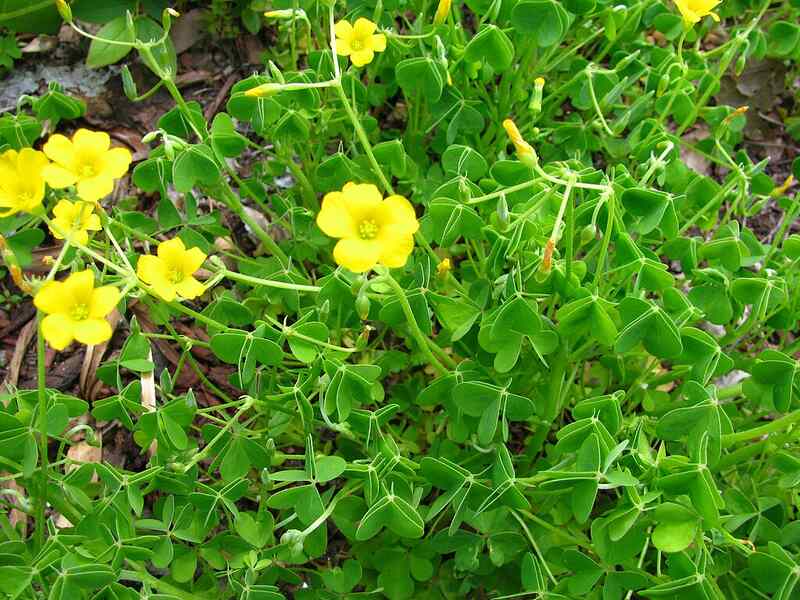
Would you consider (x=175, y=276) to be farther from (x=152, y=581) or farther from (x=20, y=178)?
(x=152, y=581)

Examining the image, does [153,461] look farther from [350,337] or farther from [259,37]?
[259,37]

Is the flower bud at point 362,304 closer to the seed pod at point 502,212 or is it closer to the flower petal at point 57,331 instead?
the seed pod at point 502,212

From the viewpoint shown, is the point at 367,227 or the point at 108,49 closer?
the point at 367,227

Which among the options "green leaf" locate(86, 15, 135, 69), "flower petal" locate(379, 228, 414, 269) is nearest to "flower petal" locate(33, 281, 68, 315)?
"flower petal" locate(379, 228, 414, 269)

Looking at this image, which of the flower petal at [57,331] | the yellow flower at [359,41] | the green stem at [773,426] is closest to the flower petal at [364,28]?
the yellow flower at [359,41]

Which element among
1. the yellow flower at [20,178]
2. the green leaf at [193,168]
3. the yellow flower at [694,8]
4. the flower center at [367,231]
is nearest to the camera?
the flower center at [367,231]

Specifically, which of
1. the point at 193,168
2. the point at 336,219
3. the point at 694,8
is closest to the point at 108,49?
the point at 193,168
